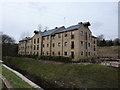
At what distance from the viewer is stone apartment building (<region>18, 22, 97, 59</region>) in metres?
27.0

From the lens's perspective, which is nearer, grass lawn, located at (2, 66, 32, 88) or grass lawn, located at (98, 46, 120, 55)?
grass lawn, located at (2, 66, 32, 88)

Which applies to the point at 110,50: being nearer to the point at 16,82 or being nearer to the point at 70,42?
the point at 70,42

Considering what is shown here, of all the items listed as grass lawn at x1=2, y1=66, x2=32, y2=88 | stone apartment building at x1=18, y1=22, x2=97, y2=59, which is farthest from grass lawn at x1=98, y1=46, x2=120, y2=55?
grass lawn at x1=2, y1=66, x2=32, y2=88

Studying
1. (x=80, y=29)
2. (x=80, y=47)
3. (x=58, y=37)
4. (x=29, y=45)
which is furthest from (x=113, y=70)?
(x=29, y=45)

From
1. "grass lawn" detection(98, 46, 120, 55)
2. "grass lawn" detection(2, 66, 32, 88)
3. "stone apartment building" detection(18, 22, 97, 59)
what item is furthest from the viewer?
"grass lawn" detection(98, 46, 120, 55)

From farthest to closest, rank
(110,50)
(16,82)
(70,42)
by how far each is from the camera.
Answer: (110,50) < (70,42) < (16,82)

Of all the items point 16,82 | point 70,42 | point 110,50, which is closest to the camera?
point 16,82

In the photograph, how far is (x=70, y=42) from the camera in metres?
28.5

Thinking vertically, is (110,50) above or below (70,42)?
below

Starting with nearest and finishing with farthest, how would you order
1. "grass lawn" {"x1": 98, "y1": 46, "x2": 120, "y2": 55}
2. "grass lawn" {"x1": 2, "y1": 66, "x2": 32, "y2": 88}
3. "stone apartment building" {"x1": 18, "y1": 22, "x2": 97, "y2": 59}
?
"grass lawn" {"x1": 2, "y1": 66, "x2": 32, "y2": 88}, "stone apartment building" {"x1": 18, "y1": 22, "x2": 97, "y2": 59}, "grass lawn" {"x1": 98, "y1": 46, "x2": 120, "y2": 55}

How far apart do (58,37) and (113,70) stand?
19530mm

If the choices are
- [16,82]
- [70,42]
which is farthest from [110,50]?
[16,82]

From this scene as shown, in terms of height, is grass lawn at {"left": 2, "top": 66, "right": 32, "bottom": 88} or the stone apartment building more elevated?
the stone apartment building

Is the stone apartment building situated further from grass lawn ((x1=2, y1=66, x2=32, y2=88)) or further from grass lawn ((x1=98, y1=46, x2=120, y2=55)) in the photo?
grass lawn ((x1=2, y1=66, x2=32, y2=88))
